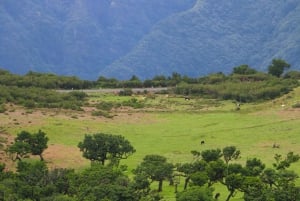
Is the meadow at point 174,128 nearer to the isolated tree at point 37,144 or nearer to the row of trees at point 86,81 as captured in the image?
the isolated tree at point 37,144

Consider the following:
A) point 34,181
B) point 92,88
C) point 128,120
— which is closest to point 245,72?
point 92,88

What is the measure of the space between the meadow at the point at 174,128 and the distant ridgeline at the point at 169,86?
397 cm

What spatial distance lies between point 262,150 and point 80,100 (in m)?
41.4

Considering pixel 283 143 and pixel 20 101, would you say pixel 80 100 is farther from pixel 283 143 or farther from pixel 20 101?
pixel 283 143

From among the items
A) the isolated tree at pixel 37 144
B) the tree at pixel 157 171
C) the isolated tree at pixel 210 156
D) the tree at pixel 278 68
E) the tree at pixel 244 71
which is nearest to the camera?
the tree at pixel 157 171

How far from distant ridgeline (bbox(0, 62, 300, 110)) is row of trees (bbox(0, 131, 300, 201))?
119ft

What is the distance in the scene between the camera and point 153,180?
161 feet

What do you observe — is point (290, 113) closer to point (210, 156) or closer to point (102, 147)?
point (210, 156)

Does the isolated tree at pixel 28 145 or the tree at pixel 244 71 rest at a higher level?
the tree at pixel 244 71

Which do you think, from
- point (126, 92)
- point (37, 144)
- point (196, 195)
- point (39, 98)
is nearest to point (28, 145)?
point (37, 144)

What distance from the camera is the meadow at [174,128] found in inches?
2360

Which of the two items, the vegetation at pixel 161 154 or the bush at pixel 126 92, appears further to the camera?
the bush at pixel 126 92

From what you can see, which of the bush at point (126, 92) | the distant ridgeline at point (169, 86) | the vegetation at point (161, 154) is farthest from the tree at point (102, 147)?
the bush at point (126, 92)

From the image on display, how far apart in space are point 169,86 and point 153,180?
7533 centimetres
